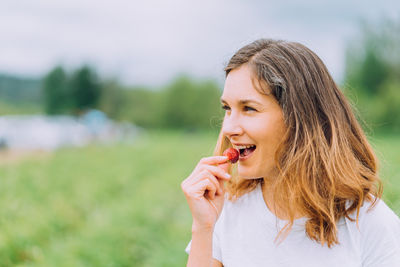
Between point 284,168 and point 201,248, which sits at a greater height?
point 284,168

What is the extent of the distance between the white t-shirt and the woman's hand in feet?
0.33

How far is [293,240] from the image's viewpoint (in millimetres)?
1508

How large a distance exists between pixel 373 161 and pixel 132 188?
711 centimetres

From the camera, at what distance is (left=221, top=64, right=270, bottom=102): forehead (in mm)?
1561

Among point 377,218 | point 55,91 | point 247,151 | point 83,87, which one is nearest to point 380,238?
point 377,218

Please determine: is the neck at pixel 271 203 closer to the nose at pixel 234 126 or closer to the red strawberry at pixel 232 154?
the red strawberry at pixel 232 154

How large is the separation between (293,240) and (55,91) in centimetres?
4777

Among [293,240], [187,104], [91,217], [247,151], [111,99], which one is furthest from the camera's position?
[187,104]

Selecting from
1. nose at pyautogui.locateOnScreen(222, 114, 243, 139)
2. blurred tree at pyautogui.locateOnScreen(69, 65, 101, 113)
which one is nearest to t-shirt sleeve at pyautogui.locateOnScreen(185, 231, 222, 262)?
nose at pyautogui.locateOnScreen(222, 114, 243, 139)

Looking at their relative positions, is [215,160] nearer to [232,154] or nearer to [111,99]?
[232,154]

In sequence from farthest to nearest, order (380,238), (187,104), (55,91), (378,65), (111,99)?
(187,104)
(111,99)
(55,91)
(378,65)
(380,238)

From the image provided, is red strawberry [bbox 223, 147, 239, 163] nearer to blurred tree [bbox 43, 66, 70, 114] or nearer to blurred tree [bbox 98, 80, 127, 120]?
blurred tree [bbox 43, 66, 70, 114]

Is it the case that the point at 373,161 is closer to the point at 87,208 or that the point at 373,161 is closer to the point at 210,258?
the point at 210,258

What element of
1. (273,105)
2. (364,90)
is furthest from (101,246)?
(364,90)
